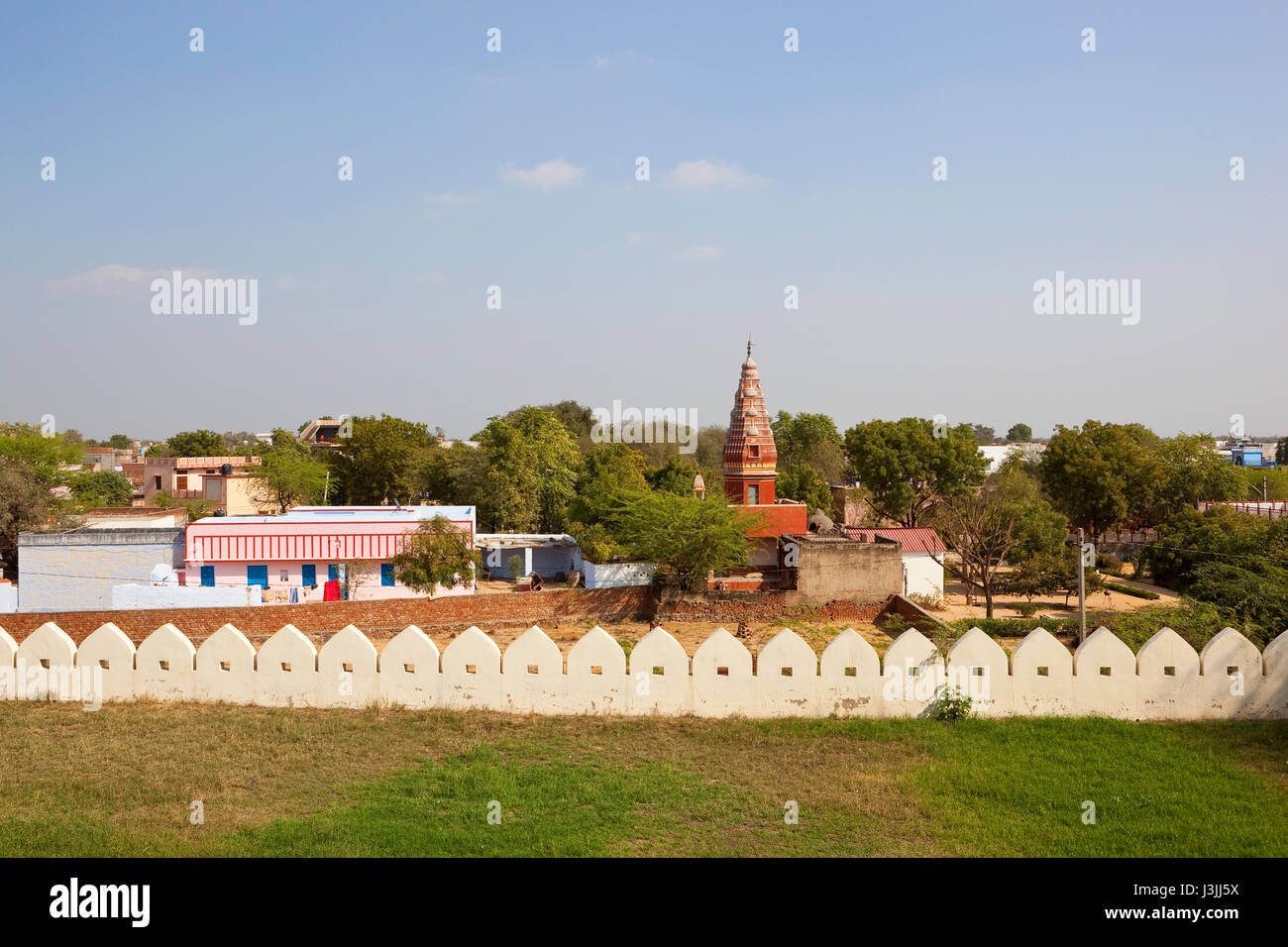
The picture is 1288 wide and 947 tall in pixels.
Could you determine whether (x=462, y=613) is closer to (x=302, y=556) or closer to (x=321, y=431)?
(x=302, y=556)

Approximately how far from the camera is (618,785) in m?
8.72

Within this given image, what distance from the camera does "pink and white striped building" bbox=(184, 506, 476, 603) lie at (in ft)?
81.4

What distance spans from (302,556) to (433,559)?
3.82 metres

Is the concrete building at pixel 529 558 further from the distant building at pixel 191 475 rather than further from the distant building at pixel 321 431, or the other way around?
the distant building at pixel 321 431

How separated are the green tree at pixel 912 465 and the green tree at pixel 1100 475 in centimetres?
311

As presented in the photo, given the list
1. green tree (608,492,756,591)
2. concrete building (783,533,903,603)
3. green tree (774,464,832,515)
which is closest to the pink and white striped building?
green tree (608,492,756,591)

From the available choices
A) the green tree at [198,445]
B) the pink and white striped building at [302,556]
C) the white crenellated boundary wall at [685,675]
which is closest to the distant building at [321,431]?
the green tree at [198,445]

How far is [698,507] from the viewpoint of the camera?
24828mm

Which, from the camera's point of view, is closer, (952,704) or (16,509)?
(952,704)

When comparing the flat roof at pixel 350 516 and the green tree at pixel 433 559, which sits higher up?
the flat roof at pixel 350 516

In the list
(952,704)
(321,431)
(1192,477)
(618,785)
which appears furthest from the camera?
(321,431)

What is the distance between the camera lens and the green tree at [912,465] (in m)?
38.2

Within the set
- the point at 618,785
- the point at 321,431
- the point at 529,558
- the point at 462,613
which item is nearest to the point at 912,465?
the point at 529,558

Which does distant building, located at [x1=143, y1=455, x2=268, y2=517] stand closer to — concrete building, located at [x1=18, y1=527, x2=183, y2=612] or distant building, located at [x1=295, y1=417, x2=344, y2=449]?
distant building, located at [x1=295, y1=417, x2=344, y2=449]
